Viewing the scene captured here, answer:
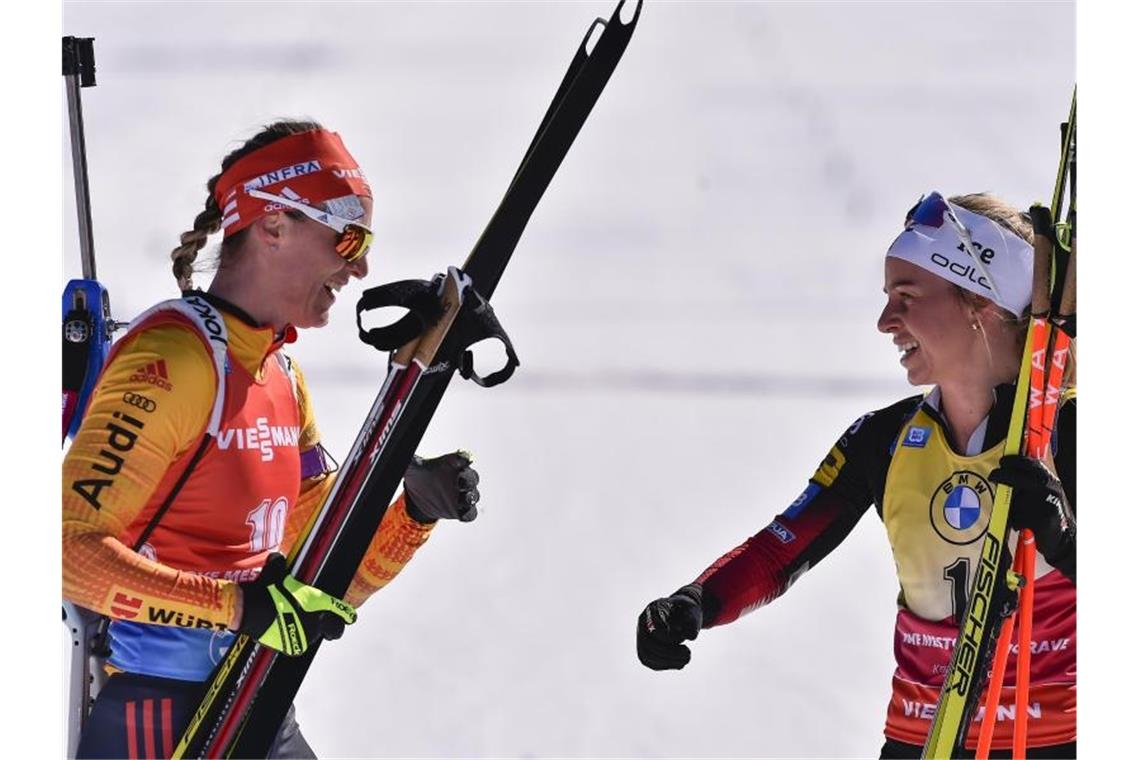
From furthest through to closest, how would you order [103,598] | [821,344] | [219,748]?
[821,344], [219,748], [103,598]

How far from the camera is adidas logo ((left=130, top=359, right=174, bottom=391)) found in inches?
96.3

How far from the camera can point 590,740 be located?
4070mm

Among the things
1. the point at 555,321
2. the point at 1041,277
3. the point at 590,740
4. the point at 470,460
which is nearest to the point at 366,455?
the point at 470,460

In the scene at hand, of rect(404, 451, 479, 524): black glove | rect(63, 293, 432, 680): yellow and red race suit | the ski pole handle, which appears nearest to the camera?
rect(63, 293, 432, 680): yellow and red race suit

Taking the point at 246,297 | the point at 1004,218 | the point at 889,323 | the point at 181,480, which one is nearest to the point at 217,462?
the point at 181,480

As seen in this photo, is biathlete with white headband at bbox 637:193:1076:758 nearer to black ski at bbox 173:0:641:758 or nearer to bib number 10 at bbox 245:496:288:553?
black ski at bbox 173:0:641:758

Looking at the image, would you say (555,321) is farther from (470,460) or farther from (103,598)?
(103,598)

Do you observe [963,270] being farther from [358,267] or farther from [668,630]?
[358,267]

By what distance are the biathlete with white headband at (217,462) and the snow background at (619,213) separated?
5.53 feet

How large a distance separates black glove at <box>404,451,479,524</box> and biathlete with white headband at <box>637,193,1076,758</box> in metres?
0.37

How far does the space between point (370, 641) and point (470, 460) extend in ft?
4.99

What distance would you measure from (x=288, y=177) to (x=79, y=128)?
71 centimetres

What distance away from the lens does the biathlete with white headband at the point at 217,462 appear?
2.42 m

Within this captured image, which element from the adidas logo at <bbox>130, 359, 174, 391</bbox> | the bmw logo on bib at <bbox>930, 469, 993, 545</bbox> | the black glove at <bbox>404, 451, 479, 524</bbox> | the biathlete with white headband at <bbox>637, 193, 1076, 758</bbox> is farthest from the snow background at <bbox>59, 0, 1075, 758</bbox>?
the adidas logo at <bbox>130, 359, 174, 391</bbox>
